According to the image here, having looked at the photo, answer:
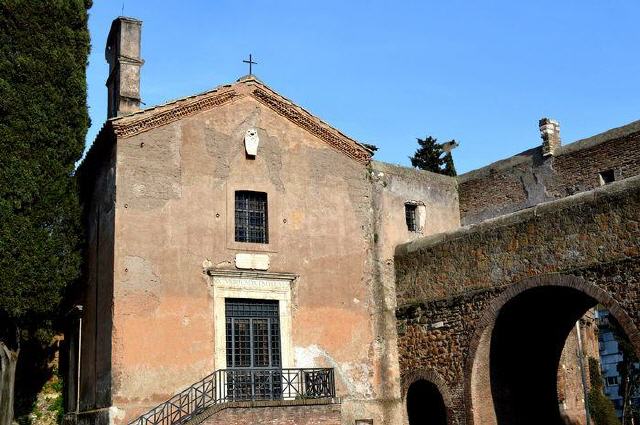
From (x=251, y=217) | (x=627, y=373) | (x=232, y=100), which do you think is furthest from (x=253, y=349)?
(x=627, y=373)

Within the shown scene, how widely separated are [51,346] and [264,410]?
7.90 m

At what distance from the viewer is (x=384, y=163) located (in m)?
22.7

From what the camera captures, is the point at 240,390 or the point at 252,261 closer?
the point at 240,390

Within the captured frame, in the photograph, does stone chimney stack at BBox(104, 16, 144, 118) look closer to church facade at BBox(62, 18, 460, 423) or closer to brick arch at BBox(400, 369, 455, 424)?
church facade at BBox(62, 18, 460, 423)

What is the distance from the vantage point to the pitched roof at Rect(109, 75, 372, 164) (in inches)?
738

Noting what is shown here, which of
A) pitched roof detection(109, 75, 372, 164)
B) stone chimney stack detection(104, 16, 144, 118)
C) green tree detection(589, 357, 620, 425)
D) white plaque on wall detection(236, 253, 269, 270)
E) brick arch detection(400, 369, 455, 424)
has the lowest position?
green tree detection(589, 357, 620, 425)

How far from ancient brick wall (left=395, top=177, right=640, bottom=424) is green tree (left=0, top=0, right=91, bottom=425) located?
357 inches

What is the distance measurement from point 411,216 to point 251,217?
5547mm

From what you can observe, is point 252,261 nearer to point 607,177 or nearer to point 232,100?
point 232,100

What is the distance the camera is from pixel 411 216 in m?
23.1

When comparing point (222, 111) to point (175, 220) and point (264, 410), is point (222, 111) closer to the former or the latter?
point (175, 220)

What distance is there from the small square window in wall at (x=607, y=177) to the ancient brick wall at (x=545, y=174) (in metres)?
0.09

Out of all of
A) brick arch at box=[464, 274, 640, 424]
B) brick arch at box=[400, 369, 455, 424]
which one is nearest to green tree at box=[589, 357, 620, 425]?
brick arch at box=[400, 369, 455, 424]

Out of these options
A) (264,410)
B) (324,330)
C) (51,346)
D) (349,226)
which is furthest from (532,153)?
(51,346)
